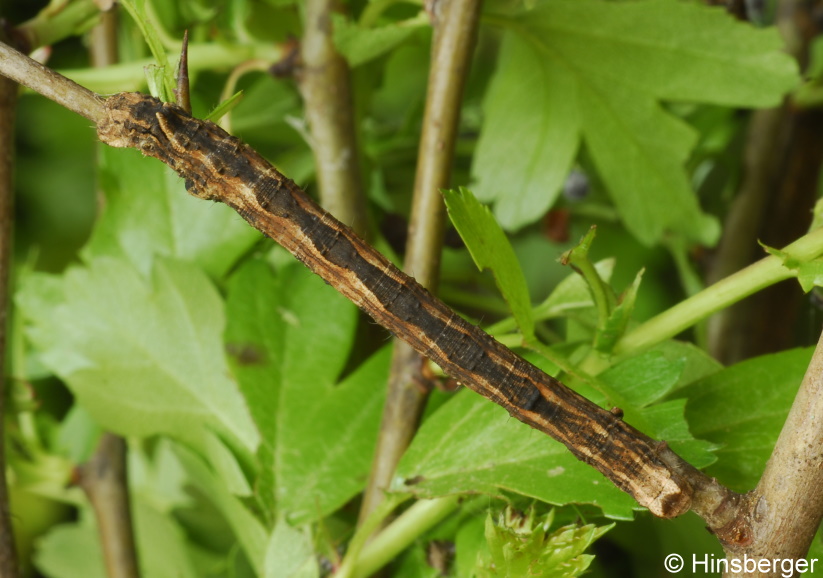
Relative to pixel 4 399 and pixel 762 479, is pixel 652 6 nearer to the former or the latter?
pixel 762 479

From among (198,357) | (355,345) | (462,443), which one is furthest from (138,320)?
(462,443)

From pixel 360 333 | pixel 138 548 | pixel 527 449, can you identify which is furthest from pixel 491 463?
pixel 138 548

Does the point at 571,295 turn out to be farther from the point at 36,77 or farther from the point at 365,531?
the point at 36,77

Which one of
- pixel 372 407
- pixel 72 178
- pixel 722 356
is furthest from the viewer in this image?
pixel 72 178

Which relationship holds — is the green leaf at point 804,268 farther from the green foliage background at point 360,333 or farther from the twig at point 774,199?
the twig at point 774,199

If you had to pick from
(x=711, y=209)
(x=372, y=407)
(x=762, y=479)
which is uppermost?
(x=711, y=209)

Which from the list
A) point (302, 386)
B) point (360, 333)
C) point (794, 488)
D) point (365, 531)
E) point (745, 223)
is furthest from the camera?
point (745, 223)

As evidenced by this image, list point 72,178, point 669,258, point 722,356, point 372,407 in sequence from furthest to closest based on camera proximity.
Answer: point 72,178 < point 669,258 < point 722,356 < point 372,407
